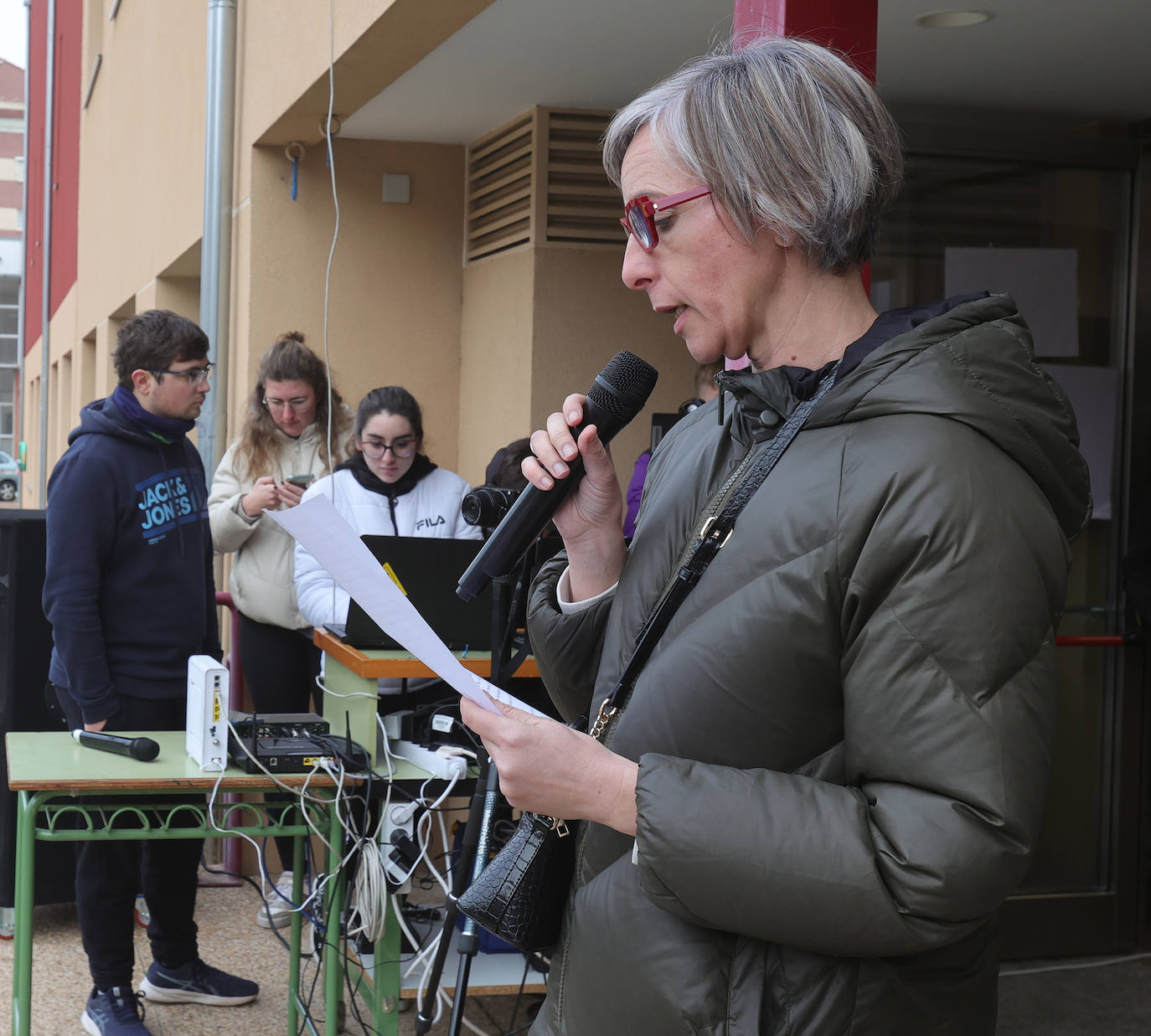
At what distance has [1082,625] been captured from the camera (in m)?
4.47

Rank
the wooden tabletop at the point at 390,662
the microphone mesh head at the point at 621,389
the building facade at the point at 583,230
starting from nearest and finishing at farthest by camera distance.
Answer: the microphone mesh head at the point at 621,389 → the wooden tabletop at the point at 390,662 → the building facade at the point at 583,230

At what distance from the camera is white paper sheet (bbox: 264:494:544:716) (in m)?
1.17

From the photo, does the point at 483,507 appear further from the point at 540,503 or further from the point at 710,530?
the point at 710,530

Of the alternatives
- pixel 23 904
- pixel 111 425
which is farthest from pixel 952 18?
pixel 23 904

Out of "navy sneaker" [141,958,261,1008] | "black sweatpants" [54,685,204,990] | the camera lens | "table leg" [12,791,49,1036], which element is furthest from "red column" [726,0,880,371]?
"navy sneaker" [141,958,261,1008]

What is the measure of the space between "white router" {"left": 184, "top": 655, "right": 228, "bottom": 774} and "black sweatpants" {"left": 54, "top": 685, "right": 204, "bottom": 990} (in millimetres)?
545

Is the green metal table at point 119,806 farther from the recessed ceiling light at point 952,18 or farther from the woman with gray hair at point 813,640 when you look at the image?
the recessed ceiling light at point 952,18

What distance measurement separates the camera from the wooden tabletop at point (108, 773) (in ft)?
9.37

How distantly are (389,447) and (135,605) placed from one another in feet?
3.18

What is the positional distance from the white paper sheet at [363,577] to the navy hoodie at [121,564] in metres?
2.48

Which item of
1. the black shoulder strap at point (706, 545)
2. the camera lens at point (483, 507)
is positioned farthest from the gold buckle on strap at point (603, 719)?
the camera lens at point (483, 507)

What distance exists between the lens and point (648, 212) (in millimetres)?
1250

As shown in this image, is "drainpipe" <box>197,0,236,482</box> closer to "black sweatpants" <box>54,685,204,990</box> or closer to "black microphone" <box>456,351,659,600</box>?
"black sweatpants" <box>54,685,204,990</box>

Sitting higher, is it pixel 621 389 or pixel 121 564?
pixel 621 389
